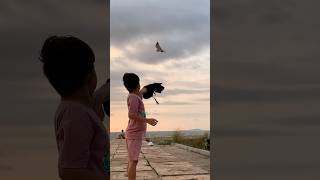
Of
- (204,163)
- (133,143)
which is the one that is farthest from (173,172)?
(133,143)

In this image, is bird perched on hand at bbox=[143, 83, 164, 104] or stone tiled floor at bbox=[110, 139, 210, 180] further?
stone tiled floor at bbox=[110, 139, 210, 180]

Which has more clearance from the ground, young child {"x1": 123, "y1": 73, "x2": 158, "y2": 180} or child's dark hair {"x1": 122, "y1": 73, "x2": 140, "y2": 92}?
child's dark hair {"x1": 122, "y1": 73, "x2": 140, "y2": 92}

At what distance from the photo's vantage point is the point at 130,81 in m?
5.04

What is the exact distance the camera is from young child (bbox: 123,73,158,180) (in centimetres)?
485

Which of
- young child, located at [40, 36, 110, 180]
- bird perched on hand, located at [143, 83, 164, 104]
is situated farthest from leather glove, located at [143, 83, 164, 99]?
young child, located at [40, 36, 110, 180]

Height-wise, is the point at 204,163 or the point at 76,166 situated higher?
the point at 76,166

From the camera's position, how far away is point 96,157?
171 cm

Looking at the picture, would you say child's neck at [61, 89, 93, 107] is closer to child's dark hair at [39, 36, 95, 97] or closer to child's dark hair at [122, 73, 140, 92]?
child's dark hair at [39, 36, 95, 97]

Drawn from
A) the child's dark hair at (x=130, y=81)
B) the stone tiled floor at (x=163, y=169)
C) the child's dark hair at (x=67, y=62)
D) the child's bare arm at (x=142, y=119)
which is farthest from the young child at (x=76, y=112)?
the stone tiled floor at (x=163, y=169)

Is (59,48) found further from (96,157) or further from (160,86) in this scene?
(160,86)

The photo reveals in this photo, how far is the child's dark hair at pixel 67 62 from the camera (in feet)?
5.74

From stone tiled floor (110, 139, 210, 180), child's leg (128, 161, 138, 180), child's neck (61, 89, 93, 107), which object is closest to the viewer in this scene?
child's neck (61, 89, 93, 107)

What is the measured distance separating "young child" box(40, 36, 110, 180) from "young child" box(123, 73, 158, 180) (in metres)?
3.00

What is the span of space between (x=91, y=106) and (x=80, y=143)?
220mm
